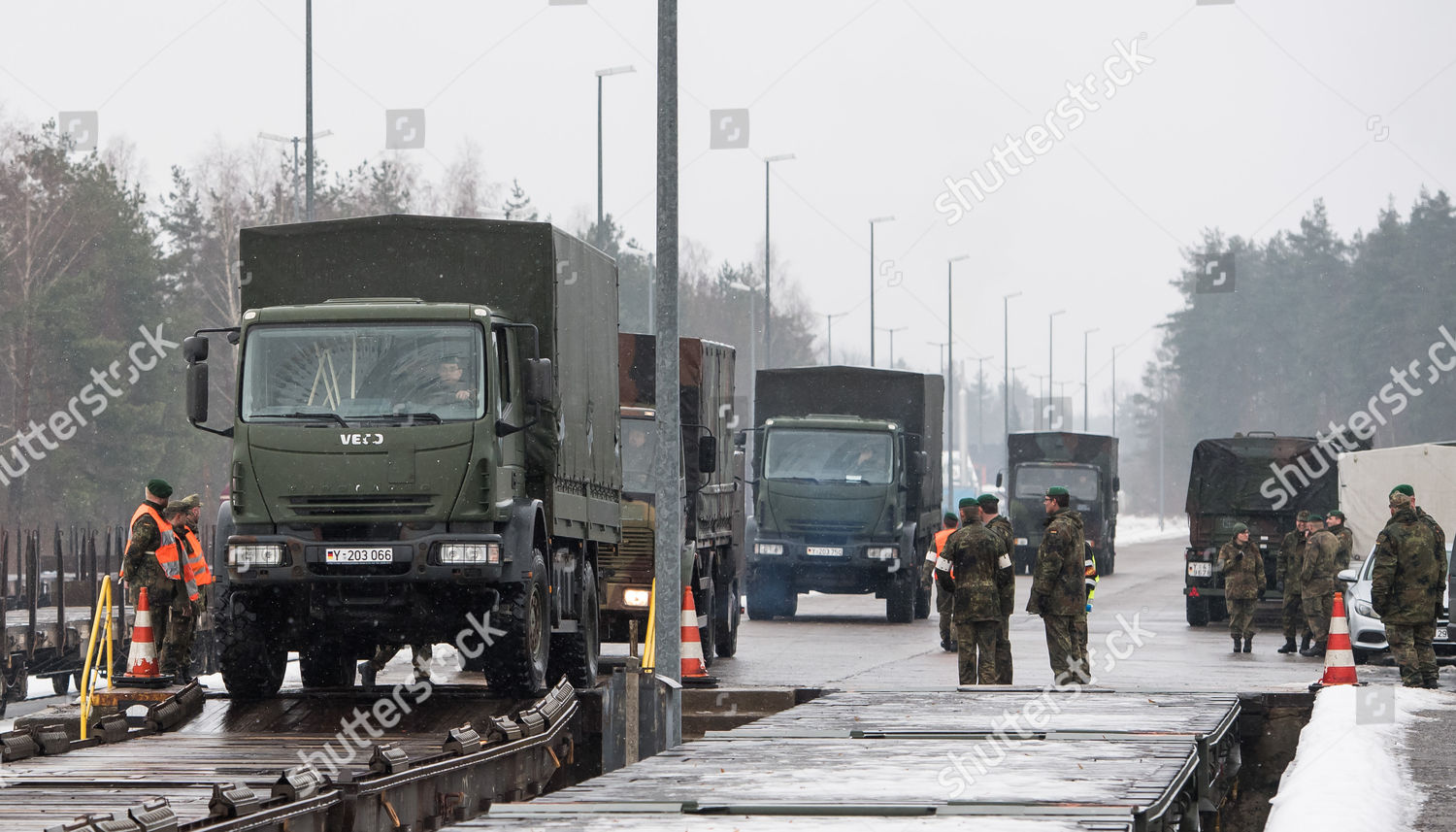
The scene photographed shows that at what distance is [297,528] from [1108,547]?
37.5m

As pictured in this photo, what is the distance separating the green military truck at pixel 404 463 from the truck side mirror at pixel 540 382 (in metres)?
0.01

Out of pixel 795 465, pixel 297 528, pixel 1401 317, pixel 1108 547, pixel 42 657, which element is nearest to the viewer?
pixel 297 528

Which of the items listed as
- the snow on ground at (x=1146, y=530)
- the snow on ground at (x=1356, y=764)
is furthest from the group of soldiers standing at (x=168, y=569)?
the snow on ground at (x=1146, y=530)

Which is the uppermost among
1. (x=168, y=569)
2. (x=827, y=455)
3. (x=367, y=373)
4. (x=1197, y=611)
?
(x=367, y=373)

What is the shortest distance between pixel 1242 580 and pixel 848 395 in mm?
7333

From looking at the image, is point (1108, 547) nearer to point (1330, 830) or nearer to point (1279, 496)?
point (1279, 496)

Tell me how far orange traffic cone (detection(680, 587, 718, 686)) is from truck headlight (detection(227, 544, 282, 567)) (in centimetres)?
437

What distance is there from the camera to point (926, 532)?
3122 centimetres

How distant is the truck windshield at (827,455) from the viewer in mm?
29750

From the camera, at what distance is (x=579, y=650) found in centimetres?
1555

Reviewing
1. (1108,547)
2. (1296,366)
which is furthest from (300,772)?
(1296,366)

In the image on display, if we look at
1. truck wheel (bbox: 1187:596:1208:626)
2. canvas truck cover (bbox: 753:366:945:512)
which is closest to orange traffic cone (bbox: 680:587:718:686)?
canvas truck cover (bbox: 753:366:945:512)

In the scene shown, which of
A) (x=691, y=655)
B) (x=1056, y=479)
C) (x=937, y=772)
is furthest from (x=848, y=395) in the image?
(x=937, y=772)

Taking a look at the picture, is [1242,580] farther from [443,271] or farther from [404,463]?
[404,463]
